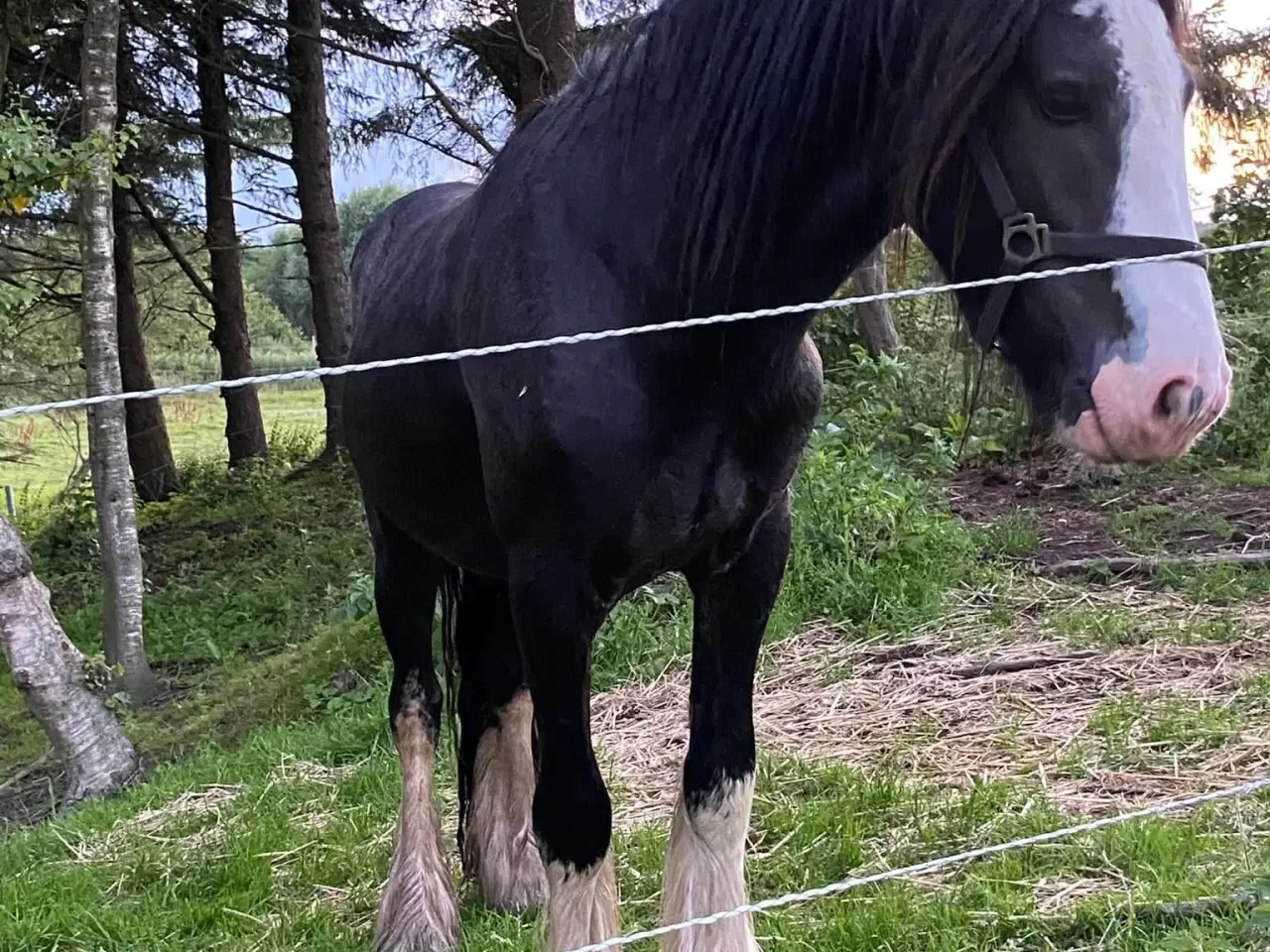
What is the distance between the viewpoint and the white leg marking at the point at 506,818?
3.07m

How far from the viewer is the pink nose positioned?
1.43m

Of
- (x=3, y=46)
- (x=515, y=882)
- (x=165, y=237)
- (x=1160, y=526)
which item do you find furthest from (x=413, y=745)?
(x=165, y=237)

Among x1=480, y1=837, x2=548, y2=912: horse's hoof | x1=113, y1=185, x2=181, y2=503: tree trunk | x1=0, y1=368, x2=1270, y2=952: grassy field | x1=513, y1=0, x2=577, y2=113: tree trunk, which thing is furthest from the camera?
x1=113, y1=185, x2=181, y2=503: tree trunk

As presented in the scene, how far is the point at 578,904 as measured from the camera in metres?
2.37

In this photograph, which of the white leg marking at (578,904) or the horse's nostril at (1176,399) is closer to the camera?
the horse's nostril at (1176,399)

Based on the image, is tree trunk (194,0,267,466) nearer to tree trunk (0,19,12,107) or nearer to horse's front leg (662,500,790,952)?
tree trunk (0,19,12,107)

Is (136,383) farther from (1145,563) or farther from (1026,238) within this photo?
(1026,238)

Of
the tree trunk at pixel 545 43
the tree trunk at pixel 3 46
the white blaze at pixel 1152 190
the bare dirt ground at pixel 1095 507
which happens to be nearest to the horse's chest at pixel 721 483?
the white blaze at pixel 1152 190

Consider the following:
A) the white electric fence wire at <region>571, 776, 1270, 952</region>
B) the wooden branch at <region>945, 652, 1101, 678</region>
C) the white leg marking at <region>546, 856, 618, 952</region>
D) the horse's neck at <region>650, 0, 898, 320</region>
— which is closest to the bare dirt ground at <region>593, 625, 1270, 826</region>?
the wooden branch at <region>945, 652, 1101, 678</region>

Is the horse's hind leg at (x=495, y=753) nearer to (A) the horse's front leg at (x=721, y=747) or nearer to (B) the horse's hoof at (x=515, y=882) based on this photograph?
(B) the horse's hoof at (x=515, y=882)

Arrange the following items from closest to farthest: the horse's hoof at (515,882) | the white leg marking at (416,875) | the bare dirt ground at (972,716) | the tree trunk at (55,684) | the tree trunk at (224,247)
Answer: the white leg marking at (416,875)
the horse's hoof at (515,882)
the bare dirt ground at (972,716)
the tree trunk at (55,684)
the tree trunk at (224,247)

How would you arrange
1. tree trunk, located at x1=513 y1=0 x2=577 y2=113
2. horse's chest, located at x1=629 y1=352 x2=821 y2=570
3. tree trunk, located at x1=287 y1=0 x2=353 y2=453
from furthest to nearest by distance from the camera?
1. tree trunk, located at x1=287 y1=0 x2=353 y2=453
2. tree trunk, located at x1=513 y1=0 x2=577 y2=113
3. horse's chest, located at x1=629 y1=352 x2=821 y2=570

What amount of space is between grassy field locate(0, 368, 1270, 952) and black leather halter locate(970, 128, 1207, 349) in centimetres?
111

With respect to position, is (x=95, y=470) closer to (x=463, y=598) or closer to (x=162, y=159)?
(x=463, y=598)
